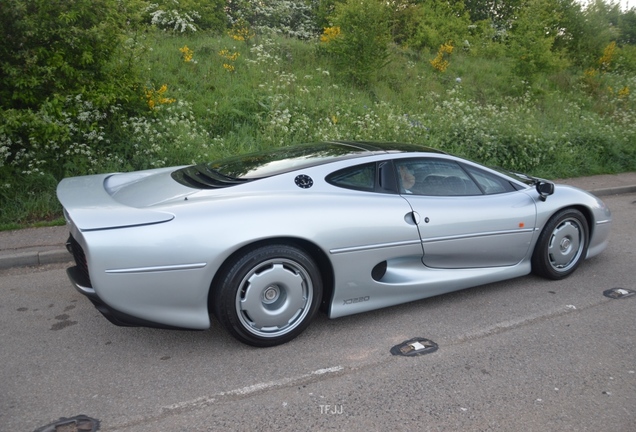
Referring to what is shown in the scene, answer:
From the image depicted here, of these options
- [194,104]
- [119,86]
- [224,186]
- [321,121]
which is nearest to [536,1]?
[321,121]

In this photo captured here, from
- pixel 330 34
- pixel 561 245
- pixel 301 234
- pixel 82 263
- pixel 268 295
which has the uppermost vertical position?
pixel 330 34

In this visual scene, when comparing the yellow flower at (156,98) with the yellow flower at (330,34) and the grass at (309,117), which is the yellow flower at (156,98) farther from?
the yellow flower at (330,34)

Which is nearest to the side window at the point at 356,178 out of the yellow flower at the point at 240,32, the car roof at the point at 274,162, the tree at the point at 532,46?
the car roof at the point at 274,162

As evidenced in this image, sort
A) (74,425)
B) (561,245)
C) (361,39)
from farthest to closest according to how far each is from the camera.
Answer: (361,39) < (561,245) < (74,425)

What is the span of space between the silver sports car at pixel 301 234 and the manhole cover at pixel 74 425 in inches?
24.9

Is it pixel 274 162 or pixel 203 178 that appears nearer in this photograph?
pixel 203 178

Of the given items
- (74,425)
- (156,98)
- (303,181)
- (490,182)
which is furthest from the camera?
(156,98)

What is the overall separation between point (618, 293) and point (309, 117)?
6627mm

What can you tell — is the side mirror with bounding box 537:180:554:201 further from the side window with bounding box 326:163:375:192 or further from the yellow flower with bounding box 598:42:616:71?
the yellow flower with bounding box 598:42:616:71

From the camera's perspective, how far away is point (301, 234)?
11.9ft

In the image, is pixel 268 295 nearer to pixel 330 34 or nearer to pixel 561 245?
pixel 561 245

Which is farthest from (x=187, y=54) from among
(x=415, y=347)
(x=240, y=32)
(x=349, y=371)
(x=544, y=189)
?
(x=349, y=371)

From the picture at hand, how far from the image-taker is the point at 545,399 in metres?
3.13

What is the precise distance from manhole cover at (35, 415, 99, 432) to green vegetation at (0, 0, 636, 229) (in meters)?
4.34
